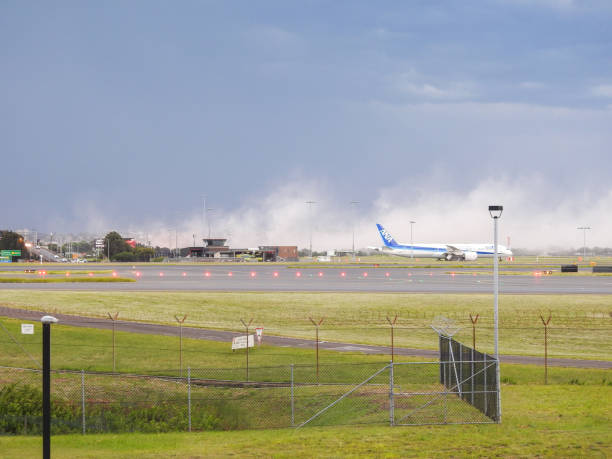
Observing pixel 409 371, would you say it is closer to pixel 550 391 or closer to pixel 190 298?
pixel 550 391

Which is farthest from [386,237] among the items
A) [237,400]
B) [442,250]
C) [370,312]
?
[237,400]

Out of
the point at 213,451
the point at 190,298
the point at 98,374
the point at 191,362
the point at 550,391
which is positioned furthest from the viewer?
the point at 190,298

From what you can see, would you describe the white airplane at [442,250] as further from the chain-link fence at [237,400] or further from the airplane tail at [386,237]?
the chain-link fence at [237,400]

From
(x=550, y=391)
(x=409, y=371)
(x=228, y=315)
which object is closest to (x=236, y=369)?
(x=409, y=371)

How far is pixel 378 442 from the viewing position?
832 inches

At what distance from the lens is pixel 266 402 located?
95.7 feet

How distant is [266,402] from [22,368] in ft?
44.3

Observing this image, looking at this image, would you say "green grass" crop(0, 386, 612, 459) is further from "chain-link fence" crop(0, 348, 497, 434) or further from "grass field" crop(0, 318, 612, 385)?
"grass field" crop(0, 318, 612, 385)

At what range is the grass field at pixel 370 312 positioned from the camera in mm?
44125

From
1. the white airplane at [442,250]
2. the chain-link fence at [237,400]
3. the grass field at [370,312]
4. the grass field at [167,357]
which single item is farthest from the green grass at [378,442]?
the white airplane at [442,250]

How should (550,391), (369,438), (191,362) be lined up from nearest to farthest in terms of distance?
1. (369,438)
2. (550,391)
3. (191,362)

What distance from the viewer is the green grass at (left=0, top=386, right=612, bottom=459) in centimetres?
1984

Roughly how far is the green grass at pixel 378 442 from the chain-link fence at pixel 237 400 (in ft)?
4.52

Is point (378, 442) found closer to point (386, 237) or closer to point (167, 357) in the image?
point (167, 357)
